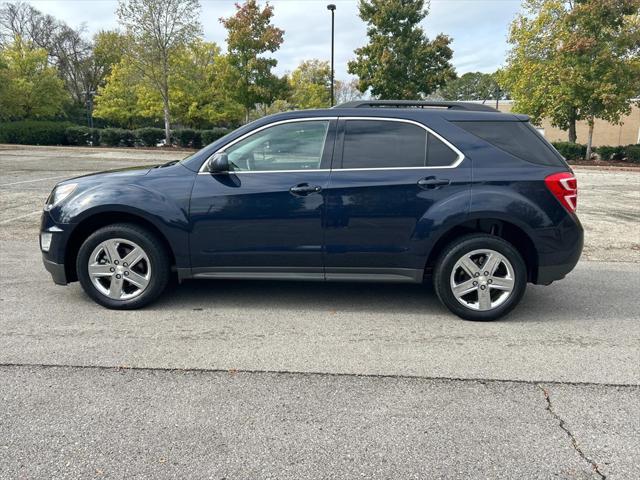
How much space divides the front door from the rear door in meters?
0.14

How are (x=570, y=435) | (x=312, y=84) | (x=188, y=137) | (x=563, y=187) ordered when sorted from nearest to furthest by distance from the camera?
1. (x=570, y=435)
2. (x=563, y=187)
3. (x=188, y=137)
4. (x=312, y=84)

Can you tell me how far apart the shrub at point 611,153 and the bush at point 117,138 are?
26697 mm

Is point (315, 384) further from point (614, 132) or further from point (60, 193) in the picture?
point (614, 132)

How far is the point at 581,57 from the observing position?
22969 mm

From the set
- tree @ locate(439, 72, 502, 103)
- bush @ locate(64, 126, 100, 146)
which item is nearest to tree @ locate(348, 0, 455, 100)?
→ bush @ locate(64, 126, 100, 146)

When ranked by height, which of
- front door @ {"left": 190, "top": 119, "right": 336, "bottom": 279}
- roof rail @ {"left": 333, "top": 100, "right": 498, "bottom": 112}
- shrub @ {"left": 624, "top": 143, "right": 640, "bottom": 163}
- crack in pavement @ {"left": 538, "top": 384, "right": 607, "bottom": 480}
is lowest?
crack in pavement @ {"left": 538, "top": 384, "right": 607, "bottom": 480}

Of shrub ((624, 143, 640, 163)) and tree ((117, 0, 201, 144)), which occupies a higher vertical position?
tree ((117, 0, 201, 144))

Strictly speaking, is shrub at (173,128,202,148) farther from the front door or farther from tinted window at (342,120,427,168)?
tinted window at (342,120,427,168)

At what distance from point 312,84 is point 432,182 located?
4416cm

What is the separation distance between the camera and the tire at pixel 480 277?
423cm

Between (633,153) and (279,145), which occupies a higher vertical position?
(633,153)

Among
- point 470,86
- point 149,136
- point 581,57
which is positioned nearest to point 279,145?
point 581,57

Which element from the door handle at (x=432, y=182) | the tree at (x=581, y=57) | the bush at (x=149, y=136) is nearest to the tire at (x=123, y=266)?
the door handle at (x=432, y=182)

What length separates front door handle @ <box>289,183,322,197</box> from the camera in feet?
13.9
